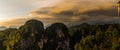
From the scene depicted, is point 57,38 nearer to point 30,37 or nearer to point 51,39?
point 51,39

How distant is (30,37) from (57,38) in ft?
25.2

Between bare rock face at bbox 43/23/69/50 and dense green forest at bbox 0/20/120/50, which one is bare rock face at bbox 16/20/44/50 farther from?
bare rock face at bbox 43/23/69/50

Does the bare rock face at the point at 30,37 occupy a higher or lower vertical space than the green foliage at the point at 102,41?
higher

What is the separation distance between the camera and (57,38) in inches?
3450

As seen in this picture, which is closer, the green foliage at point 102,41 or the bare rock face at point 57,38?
the green foliage at point 102,41

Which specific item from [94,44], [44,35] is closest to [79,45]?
[94,44]

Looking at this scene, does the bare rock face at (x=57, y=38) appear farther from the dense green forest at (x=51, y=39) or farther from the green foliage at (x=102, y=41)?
the green foliage at (x=102, y=41)

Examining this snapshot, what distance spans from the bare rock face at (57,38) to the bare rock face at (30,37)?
96.3 inches

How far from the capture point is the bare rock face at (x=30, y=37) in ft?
272

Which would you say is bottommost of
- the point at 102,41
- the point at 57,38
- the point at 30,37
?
the point at 102,41

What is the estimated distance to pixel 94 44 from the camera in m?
81.7

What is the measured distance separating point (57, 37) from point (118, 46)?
19874 mm

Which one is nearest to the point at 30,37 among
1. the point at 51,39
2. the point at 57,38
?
the point at 51,39

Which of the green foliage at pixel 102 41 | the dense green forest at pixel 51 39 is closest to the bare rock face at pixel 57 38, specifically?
the dense green forest at pixel 51 39
